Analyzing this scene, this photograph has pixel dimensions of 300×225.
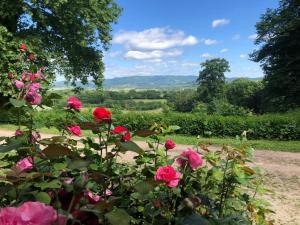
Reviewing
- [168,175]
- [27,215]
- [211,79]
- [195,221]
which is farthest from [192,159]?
[211,79]

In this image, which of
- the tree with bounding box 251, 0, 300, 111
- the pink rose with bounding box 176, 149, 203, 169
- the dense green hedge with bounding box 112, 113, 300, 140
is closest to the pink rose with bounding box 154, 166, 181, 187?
the pink rose with bounding box 176, 149, 203, 169

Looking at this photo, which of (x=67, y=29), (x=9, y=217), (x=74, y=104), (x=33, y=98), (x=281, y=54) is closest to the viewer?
(x=9, y=217)

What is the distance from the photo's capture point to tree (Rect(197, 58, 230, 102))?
236 ft

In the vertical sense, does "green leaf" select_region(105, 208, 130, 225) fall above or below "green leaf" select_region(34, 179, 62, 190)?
A: below

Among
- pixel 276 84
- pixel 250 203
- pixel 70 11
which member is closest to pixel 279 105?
pixel 276 84

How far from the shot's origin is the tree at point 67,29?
21.5 metres

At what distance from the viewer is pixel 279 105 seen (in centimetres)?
3169

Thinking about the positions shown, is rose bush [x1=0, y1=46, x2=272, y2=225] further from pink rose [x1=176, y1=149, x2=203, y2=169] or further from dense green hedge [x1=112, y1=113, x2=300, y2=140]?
dense green hedge [x1=112, y1=113, x2=300, y2=140]

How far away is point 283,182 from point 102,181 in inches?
325

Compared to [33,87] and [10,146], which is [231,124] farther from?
[10,146]

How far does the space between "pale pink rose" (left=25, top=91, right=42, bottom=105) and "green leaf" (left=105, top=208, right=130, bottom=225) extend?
111cm

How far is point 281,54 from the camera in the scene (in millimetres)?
32094

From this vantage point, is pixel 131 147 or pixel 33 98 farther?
pixel 33 98

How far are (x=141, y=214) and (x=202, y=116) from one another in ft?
57.0
